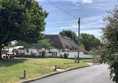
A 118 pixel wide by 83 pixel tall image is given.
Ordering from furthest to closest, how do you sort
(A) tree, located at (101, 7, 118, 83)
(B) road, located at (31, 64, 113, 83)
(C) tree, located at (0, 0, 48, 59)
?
(C) tree, located at (0, 0, 48, 59) < (B) road, located at (31, 64, 113, 83) < (A) tree, located at (101, 7, 118, 83)

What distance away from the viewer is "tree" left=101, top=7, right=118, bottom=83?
42.8ft

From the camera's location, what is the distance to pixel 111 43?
522 inches

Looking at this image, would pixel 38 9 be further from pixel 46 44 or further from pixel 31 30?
pixel 46 44

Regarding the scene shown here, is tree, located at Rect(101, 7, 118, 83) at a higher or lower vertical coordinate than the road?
higher

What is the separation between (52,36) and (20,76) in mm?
73901

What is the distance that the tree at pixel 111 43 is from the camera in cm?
1303

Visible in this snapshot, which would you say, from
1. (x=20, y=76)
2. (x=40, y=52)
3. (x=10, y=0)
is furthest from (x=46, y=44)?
(x=20, y=76)

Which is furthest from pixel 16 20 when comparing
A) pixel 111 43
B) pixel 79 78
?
pixel 111 43

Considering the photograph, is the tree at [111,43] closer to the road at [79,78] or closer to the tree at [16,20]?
the road at [79,78]

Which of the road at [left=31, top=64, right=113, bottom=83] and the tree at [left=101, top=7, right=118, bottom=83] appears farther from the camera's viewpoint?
the road at [left=31, top=64, right=113, bottom=83]

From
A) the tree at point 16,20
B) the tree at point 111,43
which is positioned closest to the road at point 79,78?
the tree at point 111,43

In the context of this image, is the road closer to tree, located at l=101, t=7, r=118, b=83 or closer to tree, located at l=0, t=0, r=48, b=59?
tree, located at l=101, t=7, r=118, b=83

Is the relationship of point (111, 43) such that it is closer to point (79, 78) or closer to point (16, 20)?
point (79, 78)

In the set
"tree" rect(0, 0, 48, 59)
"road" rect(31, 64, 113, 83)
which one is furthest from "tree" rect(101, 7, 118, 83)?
"tree" rect(0, 0, 48, 59)
